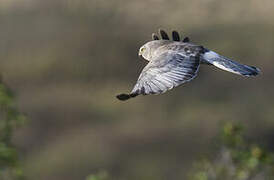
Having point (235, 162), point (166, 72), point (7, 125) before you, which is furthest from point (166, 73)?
point (235, 162)

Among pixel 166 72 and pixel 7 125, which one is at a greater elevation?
pixel 166 72

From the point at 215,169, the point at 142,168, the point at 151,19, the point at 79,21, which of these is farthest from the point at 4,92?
the point at 79,21

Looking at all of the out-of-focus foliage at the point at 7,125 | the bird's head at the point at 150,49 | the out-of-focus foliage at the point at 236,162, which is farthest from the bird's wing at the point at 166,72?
the out-of-focus foliage at the point at 7,125

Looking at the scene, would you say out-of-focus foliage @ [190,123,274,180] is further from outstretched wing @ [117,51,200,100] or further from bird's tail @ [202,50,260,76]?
outstretched wing @ [117,51,200,100]

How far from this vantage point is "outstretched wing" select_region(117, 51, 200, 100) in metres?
10.0

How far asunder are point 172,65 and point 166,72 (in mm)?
262

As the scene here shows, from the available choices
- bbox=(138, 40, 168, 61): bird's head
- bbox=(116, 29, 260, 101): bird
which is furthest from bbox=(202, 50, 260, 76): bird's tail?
bbox=(138, 40, 168, 61): bird's head

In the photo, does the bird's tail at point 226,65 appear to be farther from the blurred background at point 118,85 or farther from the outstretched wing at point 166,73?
the blurred background at point 118,85

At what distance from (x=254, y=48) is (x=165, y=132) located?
25.4 ft

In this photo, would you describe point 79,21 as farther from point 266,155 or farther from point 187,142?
point 266,155

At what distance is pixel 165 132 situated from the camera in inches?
1394

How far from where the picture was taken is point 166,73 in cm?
1051

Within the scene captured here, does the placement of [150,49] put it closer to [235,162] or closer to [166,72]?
[166,72]

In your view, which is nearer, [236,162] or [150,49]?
[150,49]
